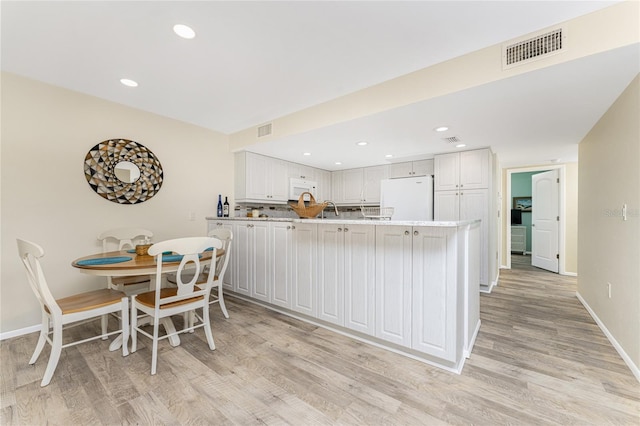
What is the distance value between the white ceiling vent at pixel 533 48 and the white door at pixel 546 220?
15.0 ft

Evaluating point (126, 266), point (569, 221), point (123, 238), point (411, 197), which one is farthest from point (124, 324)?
point (569, 221)

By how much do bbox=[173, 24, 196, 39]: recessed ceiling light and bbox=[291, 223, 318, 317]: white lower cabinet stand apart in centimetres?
179

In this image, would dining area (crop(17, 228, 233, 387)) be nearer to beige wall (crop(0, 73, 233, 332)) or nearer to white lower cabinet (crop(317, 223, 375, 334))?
beige wall (crop(0, 73, 233, 332))

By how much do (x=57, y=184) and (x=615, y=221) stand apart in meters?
5.20

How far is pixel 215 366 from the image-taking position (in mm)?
1962

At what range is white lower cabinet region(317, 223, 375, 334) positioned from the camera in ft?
7.48

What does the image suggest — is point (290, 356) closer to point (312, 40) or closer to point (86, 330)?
point (86, 330)

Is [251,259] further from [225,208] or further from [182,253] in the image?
[182,253]

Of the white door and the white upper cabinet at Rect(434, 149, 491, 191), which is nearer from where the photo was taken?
the white upper cabinet at Rect(434, 149, 491, 191)

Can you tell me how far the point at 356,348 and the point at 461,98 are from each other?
7.48 ft

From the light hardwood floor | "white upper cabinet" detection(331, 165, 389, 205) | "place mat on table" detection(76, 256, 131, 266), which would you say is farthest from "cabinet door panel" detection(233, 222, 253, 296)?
"white upper cabinet" detection(331, 165, 389, 205)

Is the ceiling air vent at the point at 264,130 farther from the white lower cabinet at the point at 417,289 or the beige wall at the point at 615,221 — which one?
the beige wall at the point at 615,221

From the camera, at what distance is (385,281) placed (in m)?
2.19

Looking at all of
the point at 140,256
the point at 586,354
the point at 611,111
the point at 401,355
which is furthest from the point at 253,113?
the point at 586,354
